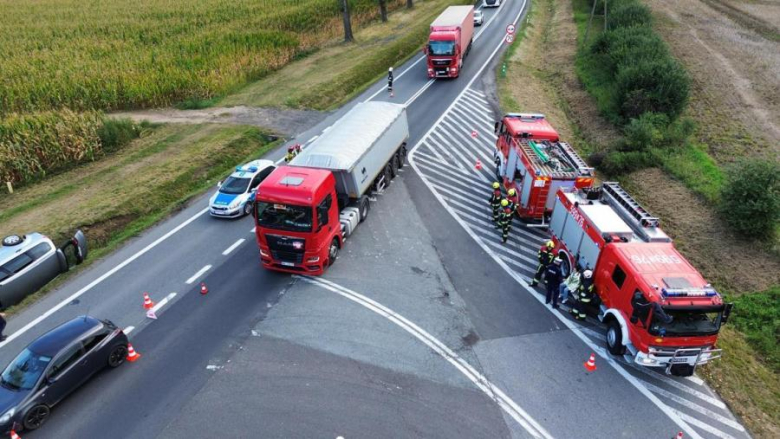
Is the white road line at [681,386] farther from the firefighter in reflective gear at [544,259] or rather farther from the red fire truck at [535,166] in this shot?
the red fire truck at [535,166]

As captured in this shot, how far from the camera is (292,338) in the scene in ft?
45.6

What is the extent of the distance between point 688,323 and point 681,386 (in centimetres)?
194

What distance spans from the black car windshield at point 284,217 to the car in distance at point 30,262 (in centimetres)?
732

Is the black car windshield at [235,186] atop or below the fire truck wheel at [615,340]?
atop

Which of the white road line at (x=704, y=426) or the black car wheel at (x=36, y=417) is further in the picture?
the white road line at (x=704, y=426)

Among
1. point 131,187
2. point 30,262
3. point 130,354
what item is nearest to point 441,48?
point 131,187

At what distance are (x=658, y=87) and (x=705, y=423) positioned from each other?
21233 mm

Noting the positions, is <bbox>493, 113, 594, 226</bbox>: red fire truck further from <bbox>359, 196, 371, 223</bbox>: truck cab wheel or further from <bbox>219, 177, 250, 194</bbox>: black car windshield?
<bbox>219, 177, 250, 194</bbox>: black car windshield

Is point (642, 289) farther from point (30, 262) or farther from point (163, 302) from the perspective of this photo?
point (30, 262)

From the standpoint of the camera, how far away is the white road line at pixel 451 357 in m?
11.5

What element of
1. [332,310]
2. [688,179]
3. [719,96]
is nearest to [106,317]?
[332,310]

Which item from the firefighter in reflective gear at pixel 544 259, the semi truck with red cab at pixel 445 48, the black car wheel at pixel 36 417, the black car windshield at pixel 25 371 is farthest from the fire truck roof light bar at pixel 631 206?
the semi truck with red cab at pixel 445 48

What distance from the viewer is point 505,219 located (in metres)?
18.3

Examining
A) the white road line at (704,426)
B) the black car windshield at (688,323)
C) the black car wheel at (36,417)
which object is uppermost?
the black car windshield at (688,323)
